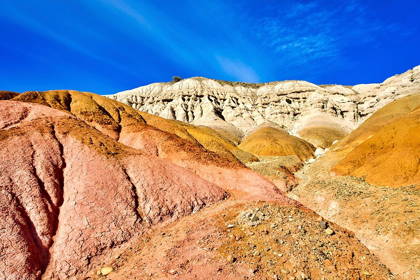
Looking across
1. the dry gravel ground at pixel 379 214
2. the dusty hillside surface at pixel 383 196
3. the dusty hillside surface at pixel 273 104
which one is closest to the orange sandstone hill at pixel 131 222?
the dry gravel ground at pixel 379 214

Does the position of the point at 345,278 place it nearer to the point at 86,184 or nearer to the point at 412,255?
the point at 412,255

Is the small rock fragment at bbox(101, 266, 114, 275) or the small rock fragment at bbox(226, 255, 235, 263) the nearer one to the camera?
the small rock fragment at bbox(226, 255, 235, 263)

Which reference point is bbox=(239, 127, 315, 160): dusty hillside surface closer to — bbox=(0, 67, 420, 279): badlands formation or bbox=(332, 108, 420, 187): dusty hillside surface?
bbox=(332, 108, 420, 187): dusty hillside surface

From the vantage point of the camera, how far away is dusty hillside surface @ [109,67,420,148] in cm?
6869

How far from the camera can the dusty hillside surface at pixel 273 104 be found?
68.7m

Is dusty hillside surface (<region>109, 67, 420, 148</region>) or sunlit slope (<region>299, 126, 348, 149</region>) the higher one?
dusty hillside surface (<region>109, 67, 420, 148</region>)

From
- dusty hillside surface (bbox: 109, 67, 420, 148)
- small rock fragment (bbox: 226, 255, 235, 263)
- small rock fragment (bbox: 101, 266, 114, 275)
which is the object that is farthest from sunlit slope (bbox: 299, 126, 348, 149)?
small rock fragment (bbox: 101, 266, 114, 275)

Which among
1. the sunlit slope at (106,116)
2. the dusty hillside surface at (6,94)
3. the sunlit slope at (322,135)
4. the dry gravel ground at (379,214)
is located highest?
the dusty hillside surface at (6,94)

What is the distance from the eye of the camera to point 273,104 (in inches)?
3494

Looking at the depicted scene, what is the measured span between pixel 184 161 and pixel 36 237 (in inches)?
426

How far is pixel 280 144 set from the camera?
45.8 meters

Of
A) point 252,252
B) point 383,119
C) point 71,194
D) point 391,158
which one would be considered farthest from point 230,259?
point 383,119

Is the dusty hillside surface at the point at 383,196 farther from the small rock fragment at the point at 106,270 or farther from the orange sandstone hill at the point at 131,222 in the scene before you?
the small rock fragment at the point at 106,270

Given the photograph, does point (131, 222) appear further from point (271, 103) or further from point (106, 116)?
point (271, 103)
